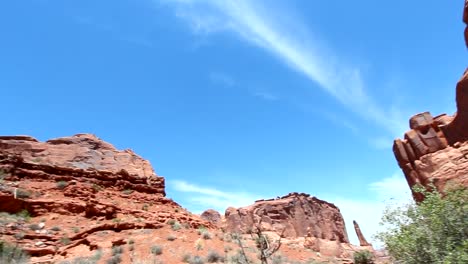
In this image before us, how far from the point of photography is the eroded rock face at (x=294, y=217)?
75.6 metres

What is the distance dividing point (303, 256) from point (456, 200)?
13.9 m

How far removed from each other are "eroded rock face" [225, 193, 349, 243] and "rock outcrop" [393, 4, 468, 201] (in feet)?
176

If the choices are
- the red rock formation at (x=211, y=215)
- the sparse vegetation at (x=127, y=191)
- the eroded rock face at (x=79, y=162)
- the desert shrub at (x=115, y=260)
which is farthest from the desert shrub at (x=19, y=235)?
the red rock formation at (x=211, y=215)

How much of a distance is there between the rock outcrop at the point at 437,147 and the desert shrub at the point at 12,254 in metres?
17.4

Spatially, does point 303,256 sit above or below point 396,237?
above

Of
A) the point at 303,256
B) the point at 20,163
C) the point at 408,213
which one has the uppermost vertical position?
the point at 20,163

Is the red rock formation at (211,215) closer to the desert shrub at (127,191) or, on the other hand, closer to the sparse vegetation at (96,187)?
the desert shrub at (127,191)

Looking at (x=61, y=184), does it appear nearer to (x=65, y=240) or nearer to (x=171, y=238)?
(x=65, y=240)

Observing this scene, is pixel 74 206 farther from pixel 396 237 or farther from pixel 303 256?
pixel 396 237

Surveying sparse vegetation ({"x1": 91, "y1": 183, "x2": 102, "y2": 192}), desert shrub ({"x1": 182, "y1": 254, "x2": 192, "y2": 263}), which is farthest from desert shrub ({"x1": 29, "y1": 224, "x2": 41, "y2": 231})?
desert shrub ({"x1": 182, "y1": 254, "x2": 192, "y2": 263})

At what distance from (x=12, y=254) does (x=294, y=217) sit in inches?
2710

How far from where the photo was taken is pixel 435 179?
49.1ft

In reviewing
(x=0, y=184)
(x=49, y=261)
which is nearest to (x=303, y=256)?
(x=49, y=261)

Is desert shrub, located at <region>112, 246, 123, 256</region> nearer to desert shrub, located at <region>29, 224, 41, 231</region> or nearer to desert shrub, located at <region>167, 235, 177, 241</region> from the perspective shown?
desert shrub, located at <region>167, 235, 177, 241</region>
